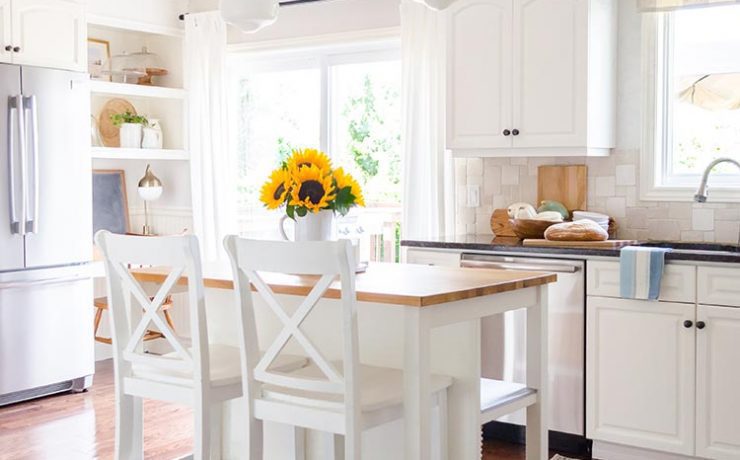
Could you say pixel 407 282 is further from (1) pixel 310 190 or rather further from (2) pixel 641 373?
(2) pixel 641 373

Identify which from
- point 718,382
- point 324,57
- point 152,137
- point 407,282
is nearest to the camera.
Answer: point 407,282

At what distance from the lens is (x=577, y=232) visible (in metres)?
4.21

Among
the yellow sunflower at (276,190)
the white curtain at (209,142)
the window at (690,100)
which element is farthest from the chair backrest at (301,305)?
the white curtain at (209,142)

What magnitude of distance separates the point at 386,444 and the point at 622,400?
125 cm

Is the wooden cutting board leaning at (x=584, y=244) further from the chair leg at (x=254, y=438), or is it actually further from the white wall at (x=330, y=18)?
the chair leg at (x=254, y=438)

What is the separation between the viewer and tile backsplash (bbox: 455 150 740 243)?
4375 millimetres

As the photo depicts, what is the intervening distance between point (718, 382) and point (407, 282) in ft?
5.12

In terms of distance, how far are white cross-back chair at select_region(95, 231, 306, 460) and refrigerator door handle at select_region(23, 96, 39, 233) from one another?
1.86m

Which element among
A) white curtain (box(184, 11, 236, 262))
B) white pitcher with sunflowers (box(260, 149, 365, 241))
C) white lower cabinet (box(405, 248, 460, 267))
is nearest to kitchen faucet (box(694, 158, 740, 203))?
white lower cabinet (box(405, 248, 460, 267))

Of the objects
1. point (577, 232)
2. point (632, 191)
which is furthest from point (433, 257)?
point (632, 191)

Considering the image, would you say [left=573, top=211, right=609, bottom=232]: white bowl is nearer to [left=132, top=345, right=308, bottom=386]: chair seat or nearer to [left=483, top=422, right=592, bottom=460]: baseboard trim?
[left=483, top=422, right=592, bottom=460]: baseboard trim

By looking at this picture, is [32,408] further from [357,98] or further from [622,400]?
[622,400]

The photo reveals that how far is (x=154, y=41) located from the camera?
6.44 m

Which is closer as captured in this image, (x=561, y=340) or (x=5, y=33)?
(x=561, y=340)
